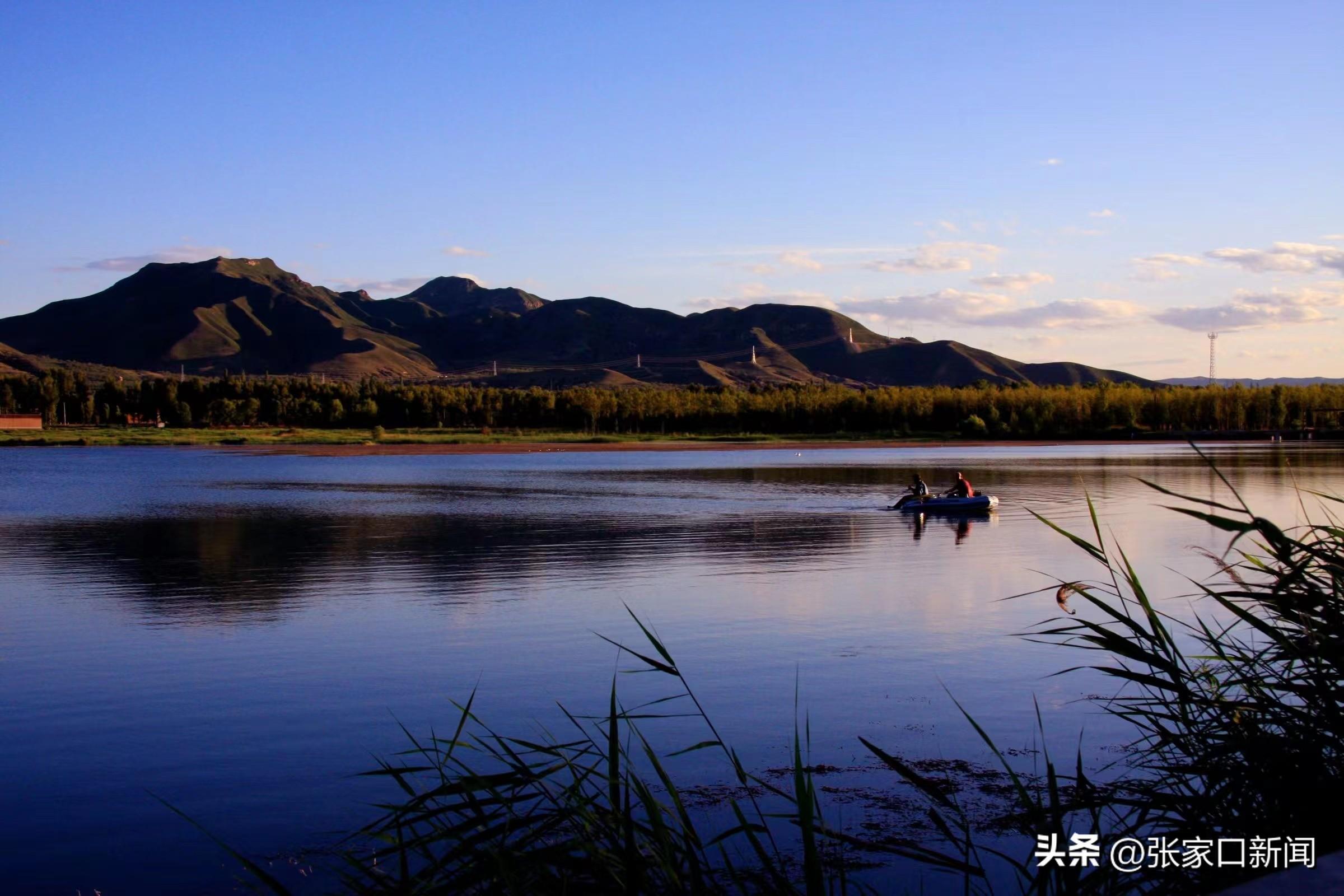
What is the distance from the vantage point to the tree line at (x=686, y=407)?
14575 cm

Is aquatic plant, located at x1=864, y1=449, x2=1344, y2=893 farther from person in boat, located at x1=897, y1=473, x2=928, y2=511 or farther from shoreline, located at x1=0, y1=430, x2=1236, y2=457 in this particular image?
shoreline, located at x1=0, y1=430, x2=1236, y2=457

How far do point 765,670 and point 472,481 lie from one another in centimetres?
4851

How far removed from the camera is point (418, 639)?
1720cm

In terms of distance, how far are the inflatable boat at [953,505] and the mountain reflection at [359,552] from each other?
2.46m

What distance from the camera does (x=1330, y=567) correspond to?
309 inches

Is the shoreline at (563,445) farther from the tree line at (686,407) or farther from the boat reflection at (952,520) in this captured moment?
the boat reflection at (952,520)

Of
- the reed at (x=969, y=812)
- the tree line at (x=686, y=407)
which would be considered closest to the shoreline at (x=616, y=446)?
the tree line at (x=686, y=407)

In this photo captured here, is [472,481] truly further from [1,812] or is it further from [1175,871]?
[1175,871]

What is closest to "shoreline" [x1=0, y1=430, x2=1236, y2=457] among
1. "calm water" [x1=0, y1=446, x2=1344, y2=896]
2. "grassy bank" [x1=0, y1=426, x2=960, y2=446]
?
"grassy bank" [x1=0, y1=426, x2=960, y2=446]

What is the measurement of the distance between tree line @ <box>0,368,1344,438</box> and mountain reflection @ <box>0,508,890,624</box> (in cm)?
A: 11227

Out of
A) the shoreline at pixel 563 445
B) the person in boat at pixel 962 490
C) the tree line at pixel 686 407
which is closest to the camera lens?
the person in boat at pixel 962 490

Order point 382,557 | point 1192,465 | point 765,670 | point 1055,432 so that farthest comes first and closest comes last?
point 1055,432
point 1192,465
point 382,557
point 765,670

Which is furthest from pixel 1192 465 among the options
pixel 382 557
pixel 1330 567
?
pixel 1330 567

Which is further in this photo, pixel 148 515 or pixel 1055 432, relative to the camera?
pixel 1055 432
